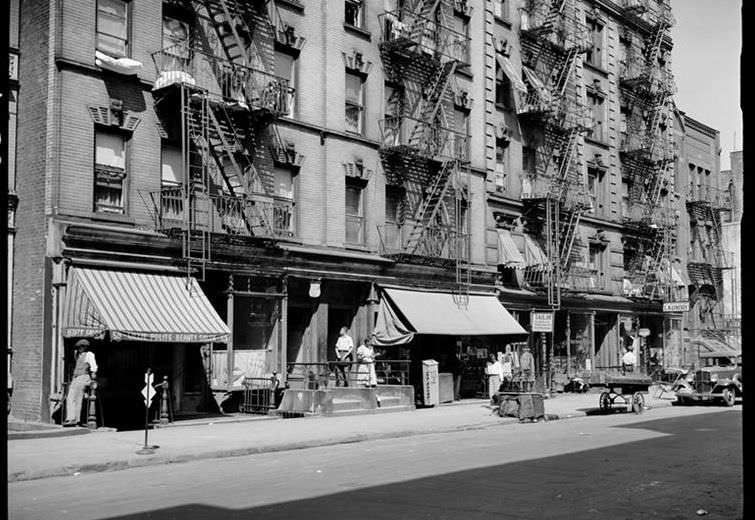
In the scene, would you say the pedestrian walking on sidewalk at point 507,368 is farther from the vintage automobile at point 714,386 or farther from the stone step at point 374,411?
the vintage automobile at point 714,386

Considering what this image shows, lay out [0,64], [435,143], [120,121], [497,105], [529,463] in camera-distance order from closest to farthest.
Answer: [0,64]
[529,463]
[120,121]
[435,143]
[497,105]

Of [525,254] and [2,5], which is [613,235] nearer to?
[525,254]

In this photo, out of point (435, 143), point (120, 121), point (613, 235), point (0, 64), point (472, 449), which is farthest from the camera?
point (613, 235)

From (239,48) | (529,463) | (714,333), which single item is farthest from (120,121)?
(714,333)

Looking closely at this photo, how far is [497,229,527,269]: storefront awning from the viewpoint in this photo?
33.0 meters

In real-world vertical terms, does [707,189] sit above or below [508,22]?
below

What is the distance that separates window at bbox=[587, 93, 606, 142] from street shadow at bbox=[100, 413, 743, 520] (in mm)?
26879

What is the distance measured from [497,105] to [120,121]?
17395 mm

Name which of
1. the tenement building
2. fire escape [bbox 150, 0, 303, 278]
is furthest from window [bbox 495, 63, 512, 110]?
fire escape [bbox 150, 0, 303, 278]

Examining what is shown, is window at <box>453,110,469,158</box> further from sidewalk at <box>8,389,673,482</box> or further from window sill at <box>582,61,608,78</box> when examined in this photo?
window sill at <box>582,61,608,78</box>

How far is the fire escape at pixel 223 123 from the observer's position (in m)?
21.5

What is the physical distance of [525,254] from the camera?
113 ft

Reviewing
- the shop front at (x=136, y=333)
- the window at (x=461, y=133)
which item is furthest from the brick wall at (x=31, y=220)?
the window at (x=461, y=133)

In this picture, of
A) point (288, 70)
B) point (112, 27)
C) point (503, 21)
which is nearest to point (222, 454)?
point (112, 27)
